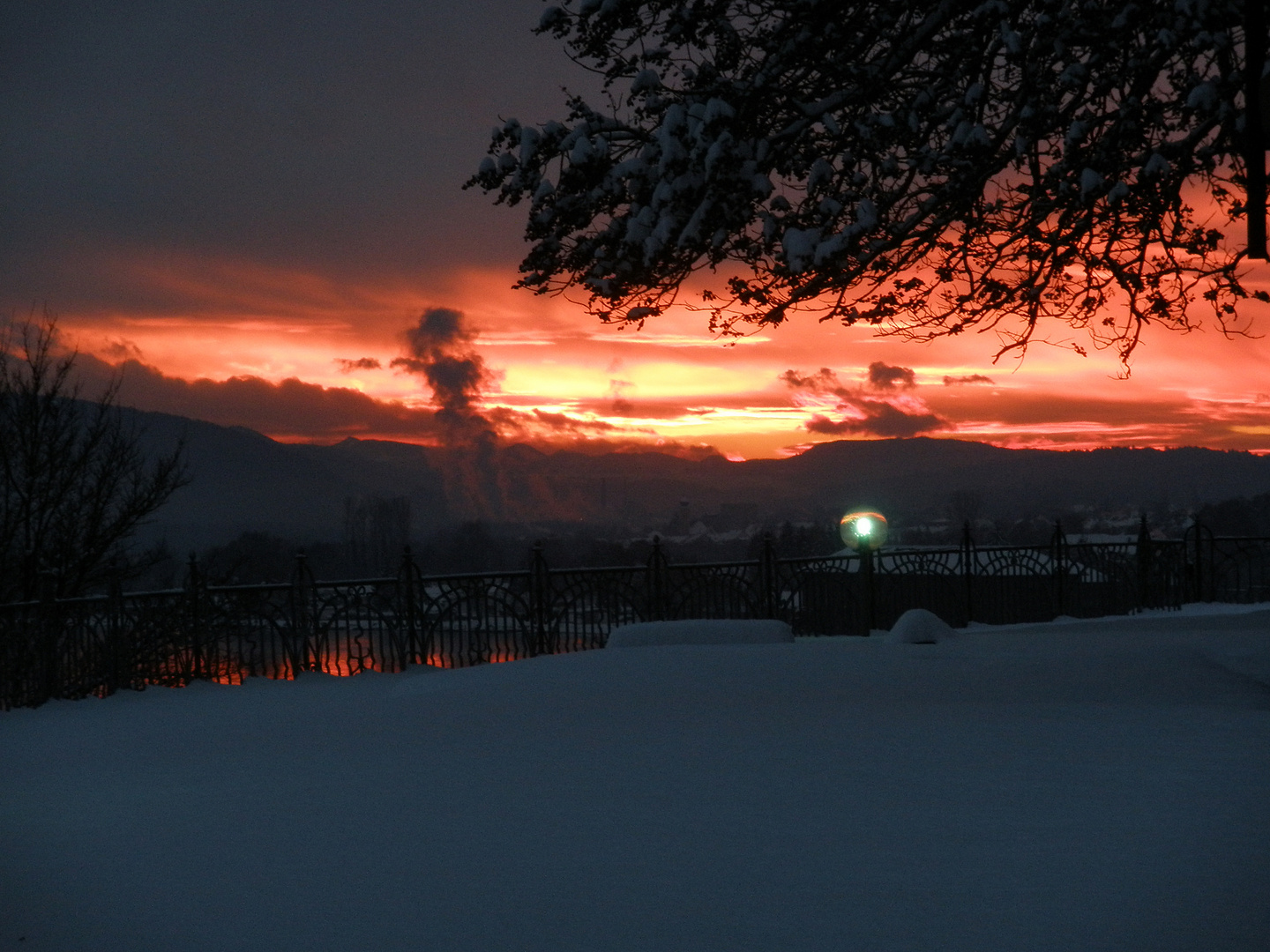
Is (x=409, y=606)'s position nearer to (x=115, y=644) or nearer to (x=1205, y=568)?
(x=115, y=644)

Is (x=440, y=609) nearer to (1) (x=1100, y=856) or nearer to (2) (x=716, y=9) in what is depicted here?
(2) (x=716, y=9)

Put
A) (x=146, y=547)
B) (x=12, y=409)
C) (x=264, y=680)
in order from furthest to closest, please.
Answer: (x=146, y=547) → (x=12, y=409) → (x=264, y=680)

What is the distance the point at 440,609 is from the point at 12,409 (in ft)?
50.4

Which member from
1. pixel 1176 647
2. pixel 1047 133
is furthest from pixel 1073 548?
pixel 1047 133

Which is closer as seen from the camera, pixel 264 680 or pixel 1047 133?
pixel 1047 133

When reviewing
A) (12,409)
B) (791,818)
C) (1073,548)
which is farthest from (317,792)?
(12,409)

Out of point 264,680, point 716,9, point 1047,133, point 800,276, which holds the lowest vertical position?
point 264,680

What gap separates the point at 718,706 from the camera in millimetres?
8281

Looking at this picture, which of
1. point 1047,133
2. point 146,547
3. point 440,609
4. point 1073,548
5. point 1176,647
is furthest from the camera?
point 146,547

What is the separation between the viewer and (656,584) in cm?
1569

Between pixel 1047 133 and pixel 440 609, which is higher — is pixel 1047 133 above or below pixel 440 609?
above

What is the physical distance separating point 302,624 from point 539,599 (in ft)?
10.4

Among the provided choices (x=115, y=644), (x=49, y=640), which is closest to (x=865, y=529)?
(x=115, y=644)

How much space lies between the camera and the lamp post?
16.5 meters
